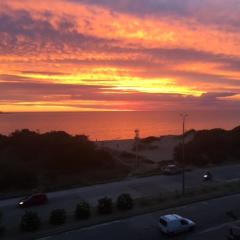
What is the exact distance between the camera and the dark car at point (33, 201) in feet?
108

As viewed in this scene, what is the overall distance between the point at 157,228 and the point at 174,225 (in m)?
1.71

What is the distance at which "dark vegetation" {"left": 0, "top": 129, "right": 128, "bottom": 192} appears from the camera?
4200cm

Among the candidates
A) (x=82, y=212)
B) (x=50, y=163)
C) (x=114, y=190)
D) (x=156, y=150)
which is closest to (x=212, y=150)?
(x=156, y=150)

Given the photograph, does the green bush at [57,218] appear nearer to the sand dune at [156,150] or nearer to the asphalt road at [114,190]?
the asphalt road at [114,190]

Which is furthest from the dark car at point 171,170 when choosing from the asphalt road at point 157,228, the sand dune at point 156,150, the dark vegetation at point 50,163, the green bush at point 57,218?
the sand dune at point 156,150

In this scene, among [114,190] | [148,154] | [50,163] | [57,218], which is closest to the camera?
[57,218]

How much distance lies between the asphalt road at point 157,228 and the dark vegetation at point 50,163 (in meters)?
13.3

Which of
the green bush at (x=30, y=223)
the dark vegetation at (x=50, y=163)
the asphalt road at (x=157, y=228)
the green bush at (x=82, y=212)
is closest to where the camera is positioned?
the asphalt road at (x=157, y=228)

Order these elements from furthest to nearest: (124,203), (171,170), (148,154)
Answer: (148,154), (171,170), (124,203)

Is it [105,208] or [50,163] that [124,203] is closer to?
[105,208]

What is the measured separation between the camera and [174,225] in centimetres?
2536

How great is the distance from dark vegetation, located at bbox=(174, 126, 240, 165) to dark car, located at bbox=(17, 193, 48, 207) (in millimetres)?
25638

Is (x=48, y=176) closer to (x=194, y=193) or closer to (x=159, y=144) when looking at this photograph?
(x=194, y=193)

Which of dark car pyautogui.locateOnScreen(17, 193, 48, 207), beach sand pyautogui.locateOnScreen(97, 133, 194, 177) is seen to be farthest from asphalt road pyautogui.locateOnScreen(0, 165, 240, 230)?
beach sand pyautogui.locateOnScreen(97, 133, 194, 177)
